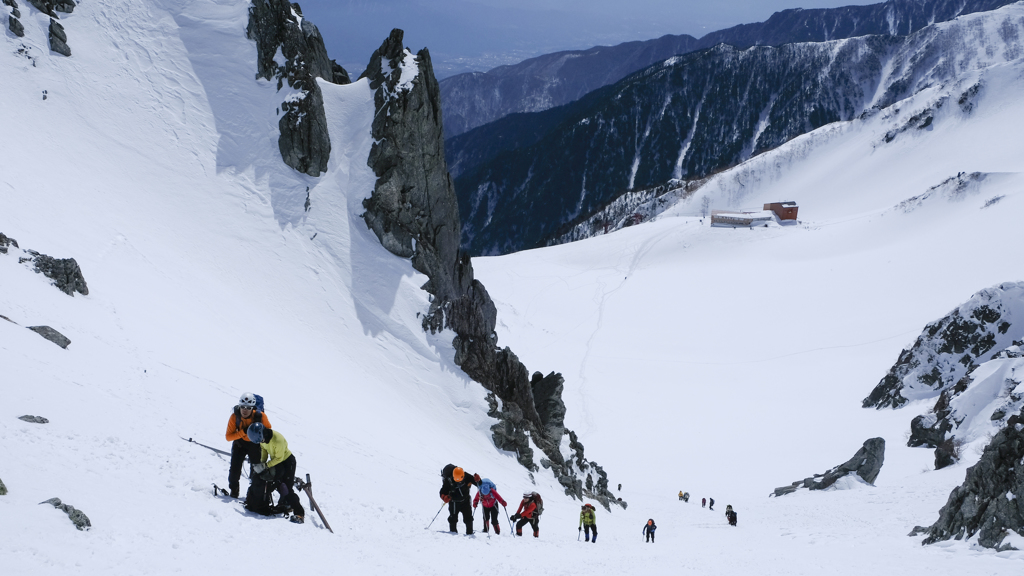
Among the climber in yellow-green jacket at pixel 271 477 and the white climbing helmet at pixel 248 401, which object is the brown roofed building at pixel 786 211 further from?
the white climbing helmet at pixel 248 401

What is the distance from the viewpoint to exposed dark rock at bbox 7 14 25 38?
27.7 m

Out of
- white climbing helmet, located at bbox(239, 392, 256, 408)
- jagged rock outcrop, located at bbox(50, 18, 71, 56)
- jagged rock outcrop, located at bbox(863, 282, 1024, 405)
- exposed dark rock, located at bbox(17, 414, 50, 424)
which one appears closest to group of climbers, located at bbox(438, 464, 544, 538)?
white climbing helmet, located at bbox(239, 392, 256, 408)

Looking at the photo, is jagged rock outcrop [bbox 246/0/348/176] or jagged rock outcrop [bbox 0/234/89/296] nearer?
jagged rock outcrop [bbox 0/234/89/296]

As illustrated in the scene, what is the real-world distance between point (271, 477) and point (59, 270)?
1170 cm

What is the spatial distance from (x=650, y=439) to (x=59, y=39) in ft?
131

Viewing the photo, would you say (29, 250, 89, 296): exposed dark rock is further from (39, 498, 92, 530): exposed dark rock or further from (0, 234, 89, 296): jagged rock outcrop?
(39, 498, 92, 530): exposed dark rock

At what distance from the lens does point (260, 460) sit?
964cm

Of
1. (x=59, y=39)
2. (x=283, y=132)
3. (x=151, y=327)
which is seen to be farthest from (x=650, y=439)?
(x=59, y=39)

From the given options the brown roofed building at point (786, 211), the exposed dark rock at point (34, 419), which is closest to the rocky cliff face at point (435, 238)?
the exposed dark rock at point (34, 419)

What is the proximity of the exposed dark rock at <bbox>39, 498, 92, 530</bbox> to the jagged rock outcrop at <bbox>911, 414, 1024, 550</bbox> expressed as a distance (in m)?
15.5

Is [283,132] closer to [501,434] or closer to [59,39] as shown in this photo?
[59,39]

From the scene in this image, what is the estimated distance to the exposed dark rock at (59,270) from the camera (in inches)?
664

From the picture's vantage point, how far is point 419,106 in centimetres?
3309

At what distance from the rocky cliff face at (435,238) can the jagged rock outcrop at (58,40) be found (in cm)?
1444
